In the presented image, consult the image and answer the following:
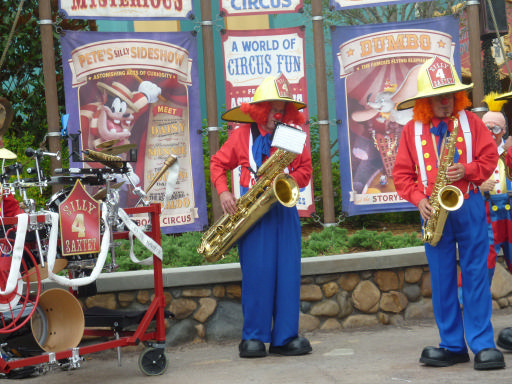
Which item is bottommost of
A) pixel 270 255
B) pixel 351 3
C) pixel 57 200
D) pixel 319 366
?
pixel 319 366

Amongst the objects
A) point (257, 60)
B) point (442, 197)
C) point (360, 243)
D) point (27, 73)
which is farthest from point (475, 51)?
point (27, 73)

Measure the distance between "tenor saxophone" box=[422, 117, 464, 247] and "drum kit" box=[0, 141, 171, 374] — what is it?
1.84m

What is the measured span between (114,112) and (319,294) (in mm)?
2660

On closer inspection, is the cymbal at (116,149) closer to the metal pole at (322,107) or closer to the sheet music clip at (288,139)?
the sheet music clip at (288,139)

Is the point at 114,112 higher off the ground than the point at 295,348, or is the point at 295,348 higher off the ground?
the point at 114,112

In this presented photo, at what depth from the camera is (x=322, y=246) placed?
273 inches

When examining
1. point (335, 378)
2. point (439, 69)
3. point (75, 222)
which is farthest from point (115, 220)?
point (439, 69)

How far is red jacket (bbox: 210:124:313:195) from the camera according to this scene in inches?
216

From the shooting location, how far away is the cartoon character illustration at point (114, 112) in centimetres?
710

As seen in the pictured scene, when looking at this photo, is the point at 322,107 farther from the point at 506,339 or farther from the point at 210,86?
the point at 506,339

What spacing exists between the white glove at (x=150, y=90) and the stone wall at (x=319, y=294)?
201 centimetres

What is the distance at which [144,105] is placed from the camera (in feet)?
23.9

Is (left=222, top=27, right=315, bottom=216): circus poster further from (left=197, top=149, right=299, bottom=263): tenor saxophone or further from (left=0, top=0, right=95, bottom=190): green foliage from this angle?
(left=0, top=0, right=95, bottom=190): green foliage

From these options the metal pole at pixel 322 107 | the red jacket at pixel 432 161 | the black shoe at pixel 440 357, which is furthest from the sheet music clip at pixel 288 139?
the metal pole at pixel 322 107
